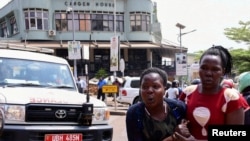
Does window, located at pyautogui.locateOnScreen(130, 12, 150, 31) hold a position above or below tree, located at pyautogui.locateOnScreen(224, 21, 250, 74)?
above

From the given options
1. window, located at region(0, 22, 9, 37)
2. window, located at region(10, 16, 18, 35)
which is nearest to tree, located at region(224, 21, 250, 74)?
window, located at region(10, 16, 18, 35)

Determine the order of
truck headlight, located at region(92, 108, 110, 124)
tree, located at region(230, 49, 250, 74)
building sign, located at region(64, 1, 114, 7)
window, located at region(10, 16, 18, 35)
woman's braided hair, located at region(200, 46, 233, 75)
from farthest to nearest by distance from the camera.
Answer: window, located at region(10, 16, 18, 35)
building sign, located at region(64, 1, 114, 7)
tree, located at region(230, 49, 250, 74)
truck headlight, located at region(92, 108, 110, 124)
woman's braided hair, located at region(200, 46, 233, 75)

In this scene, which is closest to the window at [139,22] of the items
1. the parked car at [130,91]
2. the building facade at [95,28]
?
the building facade at [95,28]

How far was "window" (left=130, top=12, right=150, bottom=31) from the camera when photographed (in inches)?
1804

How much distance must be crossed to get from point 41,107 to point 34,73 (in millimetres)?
1218

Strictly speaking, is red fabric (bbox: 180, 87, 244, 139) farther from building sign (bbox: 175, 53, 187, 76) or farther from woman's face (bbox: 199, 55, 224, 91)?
building sign (bbox: 175, 53, 187, 76)

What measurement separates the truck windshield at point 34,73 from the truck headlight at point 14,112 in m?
0.84

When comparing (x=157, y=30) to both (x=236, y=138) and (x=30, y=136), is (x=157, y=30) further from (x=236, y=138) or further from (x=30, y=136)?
(x=236, y=138)

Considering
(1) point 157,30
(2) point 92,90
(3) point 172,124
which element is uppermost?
(1) point 157,30

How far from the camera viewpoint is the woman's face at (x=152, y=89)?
2.69 metres

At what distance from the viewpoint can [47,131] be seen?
5.74 m

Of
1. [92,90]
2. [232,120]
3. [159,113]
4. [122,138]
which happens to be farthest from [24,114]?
[92,90]

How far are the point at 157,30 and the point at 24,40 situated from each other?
1480 centimetres

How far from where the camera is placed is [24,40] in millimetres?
41875
